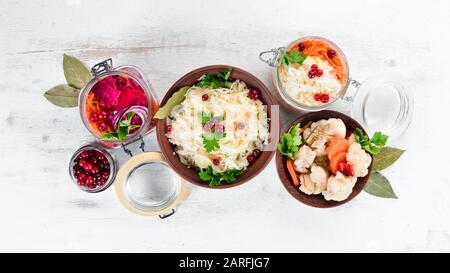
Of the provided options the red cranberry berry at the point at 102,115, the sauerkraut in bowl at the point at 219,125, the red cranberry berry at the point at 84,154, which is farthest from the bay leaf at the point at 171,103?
the red cranberry berry at the point at 84,154

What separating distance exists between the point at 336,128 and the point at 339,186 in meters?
0.24

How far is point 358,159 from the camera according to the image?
1.81 m

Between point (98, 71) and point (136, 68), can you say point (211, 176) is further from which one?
point (98, 71)

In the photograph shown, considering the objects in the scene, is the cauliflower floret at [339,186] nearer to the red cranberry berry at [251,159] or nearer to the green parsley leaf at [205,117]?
the red cranberry berry at [251,159]

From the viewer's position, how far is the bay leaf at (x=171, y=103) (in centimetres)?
179

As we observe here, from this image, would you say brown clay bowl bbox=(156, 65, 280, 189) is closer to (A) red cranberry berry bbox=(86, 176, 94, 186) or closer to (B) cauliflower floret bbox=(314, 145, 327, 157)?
(B) cauliflower floret bbox=(314, 145, 327, 157)

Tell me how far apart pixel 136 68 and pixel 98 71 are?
0.19 meters

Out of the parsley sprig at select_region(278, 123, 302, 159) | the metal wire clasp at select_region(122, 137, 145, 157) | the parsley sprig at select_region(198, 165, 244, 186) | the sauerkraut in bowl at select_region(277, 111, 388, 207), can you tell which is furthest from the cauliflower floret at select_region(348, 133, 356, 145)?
the metal wire clasp at select_region(122, 137, 145, 157)

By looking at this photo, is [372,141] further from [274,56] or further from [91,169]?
[91,169]

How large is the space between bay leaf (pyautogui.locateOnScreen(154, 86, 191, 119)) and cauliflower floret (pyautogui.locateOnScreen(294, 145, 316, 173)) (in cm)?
55

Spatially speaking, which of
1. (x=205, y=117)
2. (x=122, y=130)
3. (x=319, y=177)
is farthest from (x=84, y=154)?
(x=319, y=177)

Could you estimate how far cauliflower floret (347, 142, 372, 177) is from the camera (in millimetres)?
1807
